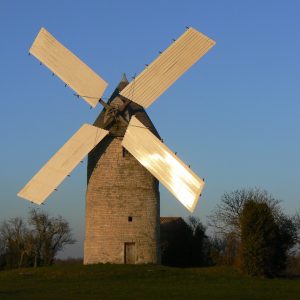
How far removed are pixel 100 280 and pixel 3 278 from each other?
5.32 m

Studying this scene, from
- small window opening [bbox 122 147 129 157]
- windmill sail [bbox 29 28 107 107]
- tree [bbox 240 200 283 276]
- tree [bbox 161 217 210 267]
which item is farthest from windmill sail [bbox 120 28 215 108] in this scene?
tree [bbox 161 217 210 267]

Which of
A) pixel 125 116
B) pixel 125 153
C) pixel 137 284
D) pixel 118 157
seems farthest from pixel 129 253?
pixel 137 284

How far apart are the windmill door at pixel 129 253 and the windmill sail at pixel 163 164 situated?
13.1 feet

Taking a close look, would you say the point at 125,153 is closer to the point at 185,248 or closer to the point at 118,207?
the point at 118,207

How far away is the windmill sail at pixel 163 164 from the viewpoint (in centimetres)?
2984

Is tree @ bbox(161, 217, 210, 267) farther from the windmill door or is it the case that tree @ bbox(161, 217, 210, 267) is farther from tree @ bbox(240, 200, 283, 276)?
tree @ bbox(240, 200, 283, 276)

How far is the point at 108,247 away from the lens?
105 feet

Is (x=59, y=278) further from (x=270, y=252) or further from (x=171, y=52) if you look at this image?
(x=171, y=52)

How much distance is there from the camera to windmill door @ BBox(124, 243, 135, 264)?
106 feet

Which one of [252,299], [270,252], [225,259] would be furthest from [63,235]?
[252,299]

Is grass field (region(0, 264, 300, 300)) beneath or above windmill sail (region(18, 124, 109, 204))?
beneath

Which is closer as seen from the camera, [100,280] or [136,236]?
[100,280]

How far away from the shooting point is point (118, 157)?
32375mm

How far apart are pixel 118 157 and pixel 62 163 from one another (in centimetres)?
285
